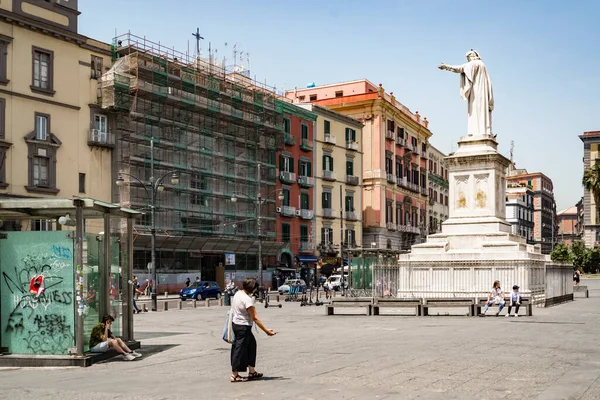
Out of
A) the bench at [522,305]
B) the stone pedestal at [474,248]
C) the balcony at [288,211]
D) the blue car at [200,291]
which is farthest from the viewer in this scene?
the balcony at [288,211]

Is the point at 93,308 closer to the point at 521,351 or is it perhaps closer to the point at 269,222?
the point at 521,351

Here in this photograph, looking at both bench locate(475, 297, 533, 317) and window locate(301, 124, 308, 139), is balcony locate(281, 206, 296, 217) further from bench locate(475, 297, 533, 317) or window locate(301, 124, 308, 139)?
bench locate(475, 297, 533, 317)

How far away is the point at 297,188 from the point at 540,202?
318 ft

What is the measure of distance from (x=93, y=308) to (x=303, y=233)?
5316cm

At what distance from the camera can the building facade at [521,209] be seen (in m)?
134

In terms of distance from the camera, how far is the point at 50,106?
44250 millimetres

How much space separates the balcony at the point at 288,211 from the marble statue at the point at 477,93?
34.0 m

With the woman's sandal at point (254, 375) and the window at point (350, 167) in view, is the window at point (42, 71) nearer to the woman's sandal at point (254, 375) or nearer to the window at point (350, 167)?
the window at point (350, 167)

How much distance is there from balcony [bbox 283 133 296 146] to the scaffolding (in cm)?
103

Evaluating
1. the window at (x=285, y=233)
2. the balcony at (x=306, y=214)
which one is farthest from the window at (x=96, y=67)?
the balcony at (x=306, y=214)

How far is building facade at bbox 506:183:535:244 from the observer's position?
13362 centimetres

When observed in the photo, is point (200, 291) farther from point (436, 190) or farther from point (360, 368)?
point (436, 190)

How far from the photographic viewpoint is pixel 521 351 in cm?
1427

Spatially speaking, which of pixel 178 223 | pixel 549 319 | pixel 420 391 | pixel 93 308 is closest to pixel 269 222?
pixel 178 223
